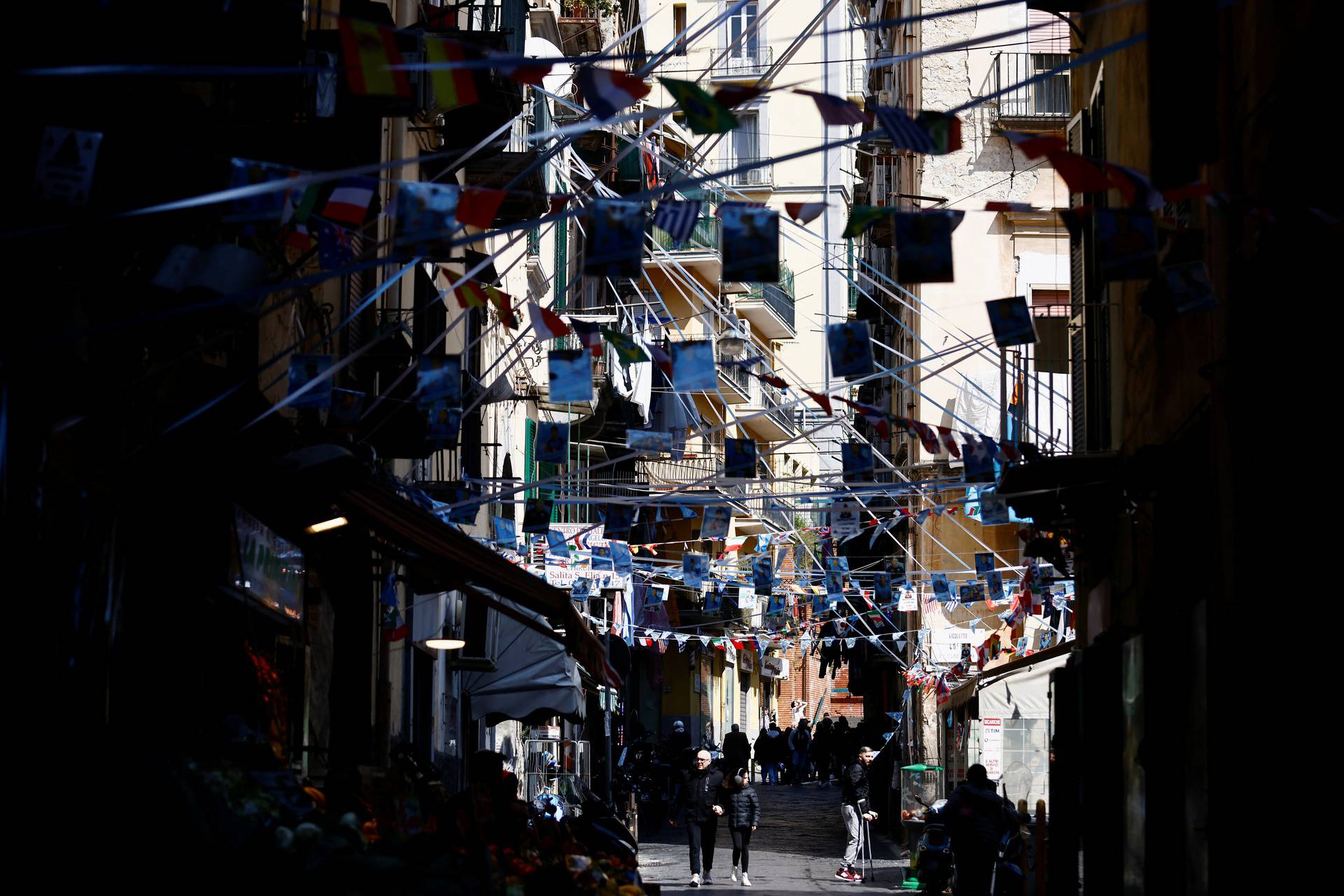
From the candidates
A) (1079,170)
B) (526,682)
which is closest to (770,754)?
(526,682)

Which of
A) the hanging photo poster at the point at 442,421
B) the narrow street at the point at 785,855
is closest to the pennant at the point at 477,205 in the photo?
the hanging photo poster at the point at 442,421

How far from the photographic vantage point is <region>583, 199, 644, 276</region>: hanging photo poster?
22.4ft

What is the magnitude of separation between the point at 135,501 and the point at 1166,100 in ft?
17.4

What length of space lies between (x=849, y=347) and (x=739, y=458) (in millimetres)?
4436

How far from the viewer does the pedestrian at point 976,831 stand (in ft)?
54.4

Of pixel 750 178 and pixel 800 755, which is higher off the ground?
pixel 750 178

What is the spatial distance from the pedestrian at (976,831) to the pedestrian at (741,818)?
16.1ft

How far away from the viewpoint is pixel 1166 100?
23.0 ft

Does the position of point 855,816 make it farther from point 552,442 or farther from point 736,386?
point 736,386

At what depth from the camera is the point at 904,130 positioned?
261 inches

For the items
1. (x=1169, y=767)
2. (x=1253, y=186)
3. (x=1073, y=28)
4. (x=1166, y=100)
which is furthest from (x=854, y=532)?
(x=1166, y=100)

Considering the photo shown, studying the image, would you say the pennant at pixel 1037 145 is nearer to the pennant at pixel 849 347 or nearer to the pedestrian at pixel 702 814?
the pennant at pixel 849 347

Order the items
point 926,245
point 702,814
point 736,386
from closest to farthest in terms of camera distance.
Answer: point 926,245, point 702,814, point 736,386

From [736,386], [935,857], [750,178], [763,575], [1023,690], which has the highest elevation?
[750,178]
